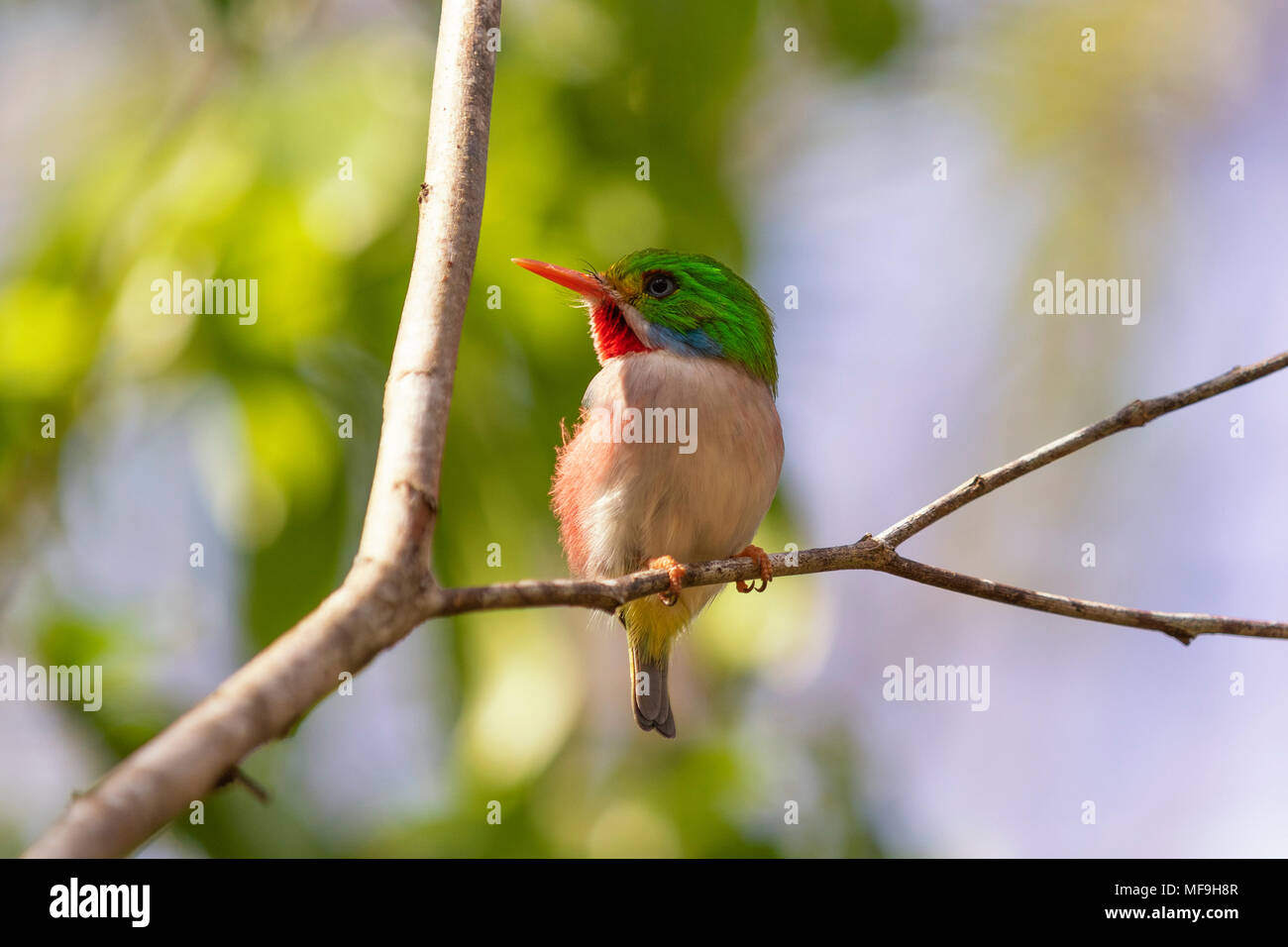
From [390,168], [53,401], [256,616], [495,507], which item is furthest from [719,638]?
[53,401]

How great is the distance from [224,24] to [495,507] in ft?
5.65

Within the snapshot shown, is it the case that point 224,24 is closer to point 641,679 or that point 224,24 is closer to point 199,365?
point 199,365

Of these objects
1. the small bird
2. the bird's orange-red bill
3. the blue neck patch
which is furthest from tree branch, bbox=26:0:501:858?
the blue neck patch

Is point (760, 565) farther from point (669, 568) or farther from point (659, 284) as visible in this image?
point (659, 284)

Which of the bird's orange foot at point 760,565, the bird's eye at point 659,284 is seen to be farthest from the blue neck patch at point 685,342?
the bird's orange foot at point 760,565

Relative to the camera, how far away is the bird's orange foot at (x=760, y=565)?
10.0 feet

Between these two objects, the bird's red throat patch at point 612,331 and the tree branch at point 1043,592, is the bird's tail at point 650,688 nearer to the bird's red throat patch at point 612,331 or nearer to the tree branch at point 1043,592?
the bird's red throat patch at point 612,331

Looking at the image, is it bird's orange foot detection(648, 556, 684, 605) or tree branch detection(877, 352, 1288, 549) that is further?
bird's orange foot detection(648, 556, 684, 605)

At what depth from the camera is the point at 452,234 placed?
199 centimetres

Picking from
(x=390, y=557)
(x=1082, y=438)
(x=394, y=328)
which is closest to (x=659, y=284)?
(x=394, y=328)

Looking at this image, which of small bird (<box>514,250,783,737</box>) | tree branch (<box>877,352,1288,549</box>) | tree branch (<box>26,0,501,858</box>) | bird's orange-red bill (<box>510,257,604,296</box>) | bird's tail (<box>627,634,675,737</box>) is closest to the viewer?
tree branch (<box>26,0,501,858</box>)

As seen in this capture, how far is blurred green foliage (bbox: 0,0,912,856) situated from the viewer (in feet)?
11.2

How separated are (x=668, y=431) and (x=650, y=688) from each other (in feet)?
3.63

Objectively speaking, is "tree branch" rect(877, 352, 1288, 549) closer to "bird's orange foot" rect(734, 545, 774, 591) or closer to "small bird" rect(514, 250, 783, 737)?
"bird's orange foot" rect(734, 545, 774, 591)
